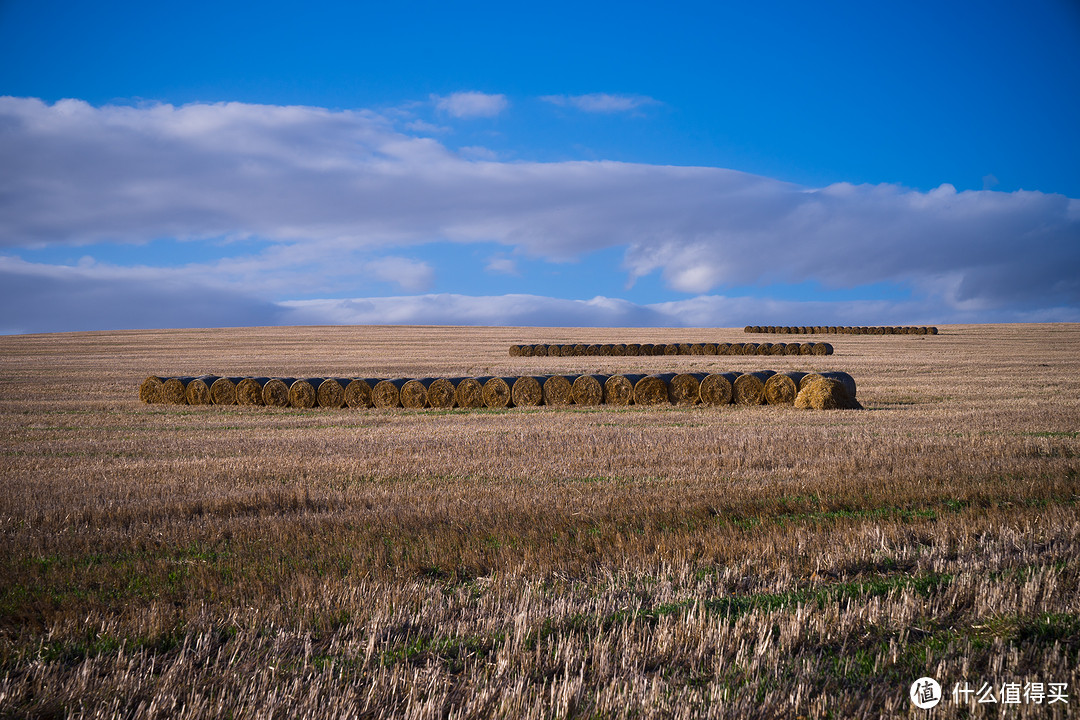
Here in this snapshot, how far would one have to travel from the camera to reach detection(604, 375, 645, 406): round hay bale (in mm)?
20031

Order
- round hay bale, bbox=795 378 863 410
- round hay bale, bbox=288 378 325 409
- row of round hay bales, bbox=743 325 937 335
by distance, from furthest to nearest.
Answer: row of round hay bales, bbox=743 325 937 335, round hay bale, bbox=288 378 325 409, round hay bale, bbox=795 378 863 410

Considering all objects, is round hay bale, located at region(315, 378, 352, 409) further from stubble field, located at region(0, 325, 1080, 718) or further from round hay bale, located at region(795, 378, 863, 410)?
round hay bale, located at region(795, 378, 863, 410)

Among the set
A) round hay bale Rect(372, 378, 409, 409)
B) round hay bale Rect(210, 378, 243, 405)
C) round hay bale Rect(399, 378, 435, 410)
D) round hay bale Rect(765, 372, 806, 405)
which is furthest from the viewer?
round hay bale Rect(210, 378, 243, 405)

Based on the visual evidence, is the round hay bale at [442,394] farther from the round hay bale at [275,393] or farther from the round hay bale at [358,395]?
the round hay bale at [275,393]

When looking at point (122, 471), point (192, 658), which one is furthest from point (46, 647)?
point (122, 471)

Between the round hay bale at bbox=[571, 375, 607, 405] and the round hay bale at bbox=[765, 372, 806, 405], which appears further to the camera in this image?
the round hay bale at bbox=[571, 375, 607, 405]

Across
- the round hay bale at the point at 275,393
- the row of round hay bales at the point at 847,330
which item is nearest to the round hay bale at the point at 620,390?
the round hay bale at the point at 275,393

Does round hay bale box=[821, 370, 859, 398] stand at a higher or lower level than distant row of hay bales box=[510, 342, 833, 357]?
lower

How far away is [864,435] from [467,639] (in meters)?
10.9

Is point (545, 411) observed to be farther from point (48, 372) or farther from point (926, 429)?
point (48, 372)

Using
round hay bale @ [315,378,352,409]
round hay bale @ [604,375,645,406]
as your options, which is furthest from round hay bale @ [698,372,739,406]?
round hay bale @ [315,378,352,409]

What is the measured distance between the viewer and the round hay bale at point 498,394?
2052cm

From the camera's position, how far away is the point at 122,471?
10500 mm

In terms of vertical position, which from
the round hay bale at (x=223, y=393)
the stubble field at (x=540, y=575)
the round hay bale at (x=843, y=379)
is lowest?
the stubble field at (x=540, y=575)
